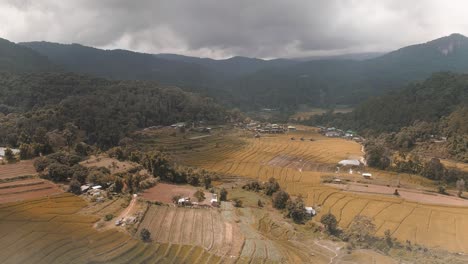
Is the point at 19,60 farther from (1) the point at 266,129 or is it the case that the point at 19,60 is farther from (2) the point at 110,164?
(2) the point at 110,164

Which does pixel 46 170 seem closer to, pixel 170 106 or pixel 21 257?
pixel 21 257

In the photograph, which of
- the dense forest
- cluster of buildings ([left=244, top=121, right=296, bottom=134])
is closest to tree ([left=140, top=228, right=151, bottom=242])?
the dense forest

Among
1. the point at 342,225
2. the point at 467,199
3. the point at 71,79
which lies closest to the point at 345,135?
the point at 467,199

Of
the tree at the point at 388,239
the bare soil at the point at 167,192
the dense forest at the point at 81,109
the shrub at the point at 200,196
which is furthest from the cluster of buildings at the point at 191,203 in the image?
the dense forest at the point at 81,109

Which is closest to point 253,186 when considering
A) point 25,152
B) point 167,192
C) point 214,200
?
point 214,200

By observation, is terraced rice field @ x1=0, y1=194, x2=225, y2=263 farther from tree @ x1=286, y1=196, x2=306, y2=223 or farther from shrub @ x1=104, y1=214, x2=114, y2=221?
tree @ x1=286, y1=196, x2=306, y2=223
